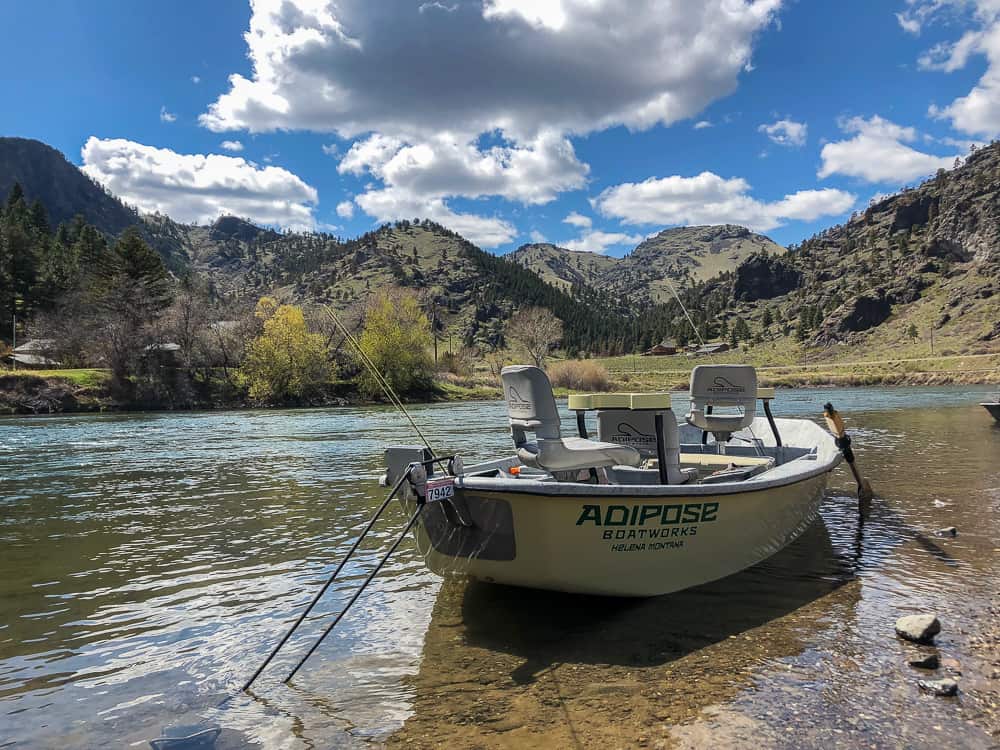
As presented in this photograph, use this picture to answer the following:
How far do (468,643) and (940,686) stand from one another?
3783 mm

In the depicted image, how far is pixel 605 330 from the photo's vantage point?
19375cm

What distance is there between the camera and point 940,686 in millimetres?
4777

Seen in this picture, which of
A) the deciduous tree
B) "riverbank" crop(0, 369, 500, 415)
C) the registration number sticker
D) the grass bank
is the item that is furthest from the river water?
the deciduous tree

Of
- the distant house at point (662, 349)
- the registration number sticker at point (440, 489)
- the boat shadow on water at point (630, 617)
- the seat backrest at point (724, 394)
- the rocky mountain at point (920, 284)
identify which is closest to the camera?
the registration number sticker at point (440, 489)

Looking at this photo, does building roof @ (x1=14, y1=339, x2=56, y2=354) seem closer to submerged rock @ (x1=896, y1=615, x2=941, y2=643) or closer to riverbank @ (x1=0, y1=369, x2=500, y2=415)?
riverbank @ (x1=0, y1=369, x2=500, y2=415)

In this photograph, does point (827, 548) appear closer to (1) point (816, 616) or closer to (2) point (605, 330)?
(1) point (816, 616)

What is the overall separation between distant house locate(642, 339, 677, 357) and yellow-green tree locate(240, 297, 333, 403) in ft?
396

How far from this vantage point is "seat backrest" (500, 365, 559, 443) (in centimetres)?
627

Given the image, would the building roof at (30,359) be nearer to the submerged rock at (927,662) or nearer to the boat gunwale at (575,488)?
the boat gunwale at (575,488)

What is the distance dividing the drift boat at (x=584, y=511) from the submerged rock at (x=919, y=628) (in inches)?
66.5

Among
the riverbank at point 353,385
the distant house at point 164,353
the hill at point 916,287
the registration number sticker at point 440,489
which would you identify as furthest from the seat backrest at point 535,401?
the hill at point 916,287

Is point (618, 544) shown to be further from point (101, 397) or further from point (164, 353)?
point (164, 353)

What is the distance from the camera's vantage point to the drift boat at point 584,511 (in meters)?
5.57

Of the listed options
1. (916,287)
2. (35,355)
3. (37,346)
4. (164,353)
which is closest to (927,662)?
(164,353)
